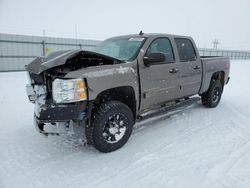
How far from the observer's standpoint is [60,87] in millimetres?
3027

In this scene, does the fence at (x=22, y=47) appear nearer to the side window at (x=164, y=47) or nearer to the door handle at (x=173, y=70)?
the side window at (x=164, y=47)

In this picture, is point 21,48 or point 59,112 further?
point 21,48

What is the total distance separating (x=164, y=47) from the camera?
4.51m

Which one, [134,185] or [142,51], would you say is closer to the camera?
[134,185]

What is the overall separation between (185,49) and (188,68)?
468 mm

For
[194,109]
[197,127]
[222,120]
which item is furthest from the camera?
[194,109]

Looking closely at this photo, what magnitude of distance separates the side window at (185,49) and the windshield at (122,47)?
109 centimetres

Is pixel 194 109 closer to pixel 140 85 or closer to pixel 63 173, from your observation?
pixel 140 85

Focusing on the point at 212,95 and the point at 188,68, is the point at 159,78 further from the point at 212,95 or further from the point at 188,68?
the point at 212,95

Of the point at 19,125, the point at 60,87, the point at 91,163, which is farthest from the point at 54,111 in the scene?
the point at 19,125

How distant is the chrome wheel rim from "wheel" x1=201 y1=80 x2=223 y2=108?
3.23 metres

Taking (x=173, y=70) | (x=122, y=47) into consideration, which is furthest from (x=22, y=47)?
(x=173, y=70)

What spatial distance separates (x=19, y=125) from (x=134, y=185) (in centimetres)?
320

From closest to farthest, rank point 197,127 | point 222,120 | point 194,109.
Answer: point 197,127
point 222,120
point 194,109
